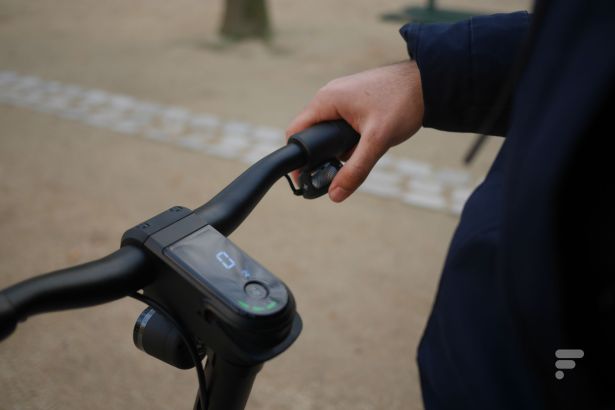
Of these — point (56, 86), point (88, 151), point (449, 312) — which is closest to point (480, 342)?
point (449, 312)

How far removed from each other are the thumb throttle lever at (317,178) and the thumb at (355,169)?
0.05 ft

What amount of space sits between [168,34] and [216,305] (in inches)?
300

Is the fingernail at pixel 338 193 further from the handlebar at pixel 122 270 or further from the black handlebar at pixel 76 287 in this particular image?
the black handlebar at pixel 76 287

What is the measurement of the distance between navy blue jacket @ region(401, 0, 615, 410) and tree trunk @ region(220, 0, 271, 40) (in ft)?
22.9

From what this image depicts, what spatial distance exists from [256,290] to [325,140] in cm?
52

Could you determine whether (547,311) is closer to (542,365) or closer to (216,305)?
(542,365)

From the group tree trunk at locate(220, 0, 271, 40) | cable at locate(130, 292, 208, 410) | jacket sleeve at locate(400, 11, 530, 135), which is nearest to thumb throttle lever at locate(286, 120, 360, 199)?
jacket sleeve at locate(400, 11, 530, 135)

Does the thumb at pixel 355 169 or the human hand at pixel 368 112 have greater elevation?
the human hand at pixel 368 112

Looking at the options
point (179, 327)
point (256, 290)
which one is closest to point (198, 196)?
point (179, 327)

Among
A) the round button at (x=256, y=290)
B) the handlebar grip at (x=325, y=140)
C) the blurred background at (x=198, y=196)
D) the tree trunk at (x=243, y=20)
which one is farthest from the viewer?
the tree trunk at (x=243, y=20)

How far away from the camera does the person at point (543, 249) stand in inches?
28.9

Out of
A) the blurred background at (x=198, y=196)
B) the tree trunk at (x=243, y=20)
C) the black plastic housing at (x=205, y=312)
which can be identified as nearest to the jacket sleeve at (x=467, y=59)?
the black plastic housing at (x=205, y=312)

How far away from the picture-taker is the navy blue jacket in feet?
2.40

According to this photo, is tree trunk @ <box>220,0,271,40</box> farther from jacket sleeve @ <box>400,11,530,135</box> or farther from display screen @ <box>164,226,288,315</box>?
display screen @ <box>164,226,288,315</box>
